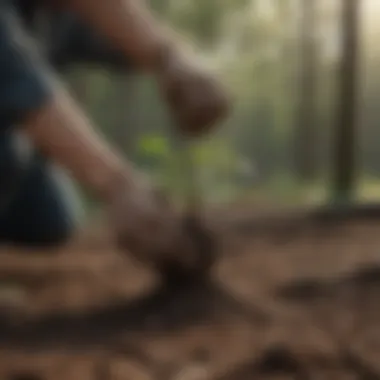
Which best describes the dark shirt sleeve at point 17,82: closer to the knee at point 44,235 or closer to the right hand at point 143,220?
the right hand at point 143,220

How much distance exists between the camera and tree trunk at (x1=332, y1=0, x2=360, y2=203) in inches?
41.7

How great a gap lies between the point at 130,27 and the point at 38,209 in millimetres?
269

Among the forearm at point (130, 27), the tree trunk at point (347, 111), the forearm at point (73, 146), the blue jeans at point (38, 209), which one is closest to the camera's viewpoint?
the forearm at point (73, 146)

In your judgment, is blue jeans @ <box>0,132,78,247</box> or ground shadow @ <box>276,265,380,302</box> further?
blue jeans @ <box>0,132,78,247</box>

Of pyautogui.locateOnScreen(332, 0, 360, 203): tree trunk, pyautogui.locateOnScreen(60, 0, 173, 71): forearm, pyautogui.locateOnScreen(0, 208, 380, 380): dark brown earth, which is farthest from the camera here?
pyautogui.locateOnScreen(332, 0, 360, 203): tree trunk

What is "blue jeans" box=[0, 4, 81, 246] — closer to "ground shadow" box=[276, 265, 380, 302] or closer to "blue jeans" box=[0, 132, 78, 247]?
"blue jeans" box=[0, 132, 78, 247]

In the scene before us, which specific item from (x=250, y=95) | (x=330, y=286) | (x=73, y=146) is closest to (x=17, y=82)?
(x=73, y=146)

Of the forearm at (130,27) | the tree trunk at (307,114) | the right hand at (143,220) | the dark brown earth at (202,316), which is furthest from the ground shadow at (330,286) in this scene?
the tree trunk at (307,114)

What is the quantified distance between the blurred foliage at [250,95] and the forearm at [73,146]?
26 centimetres

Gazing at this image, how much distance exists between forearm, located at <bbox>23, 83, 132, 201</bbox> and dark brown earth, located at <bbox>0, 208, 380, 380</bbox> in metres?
0.10

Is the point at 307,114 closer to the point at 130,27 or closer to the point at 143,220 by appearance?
the point at 130,27

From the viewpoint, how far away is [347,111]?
114 centimetres

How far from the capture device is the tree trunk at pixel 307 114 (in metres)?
1.15

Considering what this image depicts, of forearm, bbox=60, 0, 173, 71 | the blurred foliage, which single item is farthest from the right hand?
the blurred foliage
